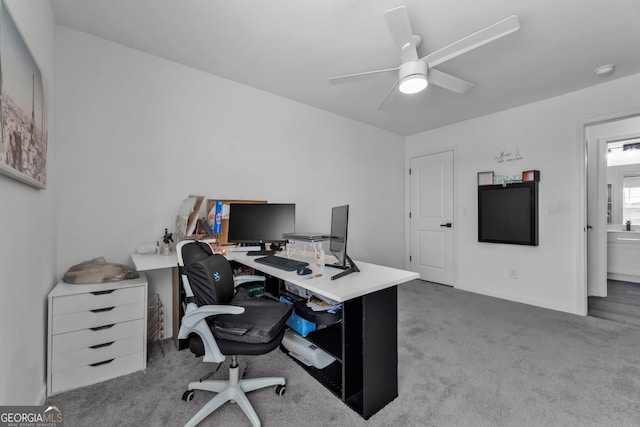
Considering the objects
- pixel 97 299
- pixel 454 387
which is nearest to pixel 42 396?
pixel 97 299

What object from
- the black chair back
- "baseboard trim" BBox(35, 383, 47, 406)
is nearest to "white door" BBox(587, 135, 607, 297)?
the black chair back

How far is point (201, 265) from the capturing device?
4.39 feet

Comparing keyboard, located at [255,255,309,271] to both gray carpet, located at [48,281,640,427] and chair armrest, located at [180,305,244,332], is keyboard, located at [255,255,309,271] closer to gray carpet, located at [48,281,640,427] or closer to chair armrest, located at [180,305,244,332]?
chair armrest, located at [180,305,244,332]

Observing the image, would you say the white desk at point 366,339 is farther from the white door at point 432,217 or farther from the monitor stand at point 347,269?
the white door at point 432,217

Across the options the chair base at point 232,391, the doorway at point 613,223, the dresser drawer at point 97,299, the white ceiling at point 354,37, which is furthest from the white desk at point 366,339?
the doorway at point 613,223

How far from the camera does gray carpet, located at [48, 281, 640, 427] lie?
1.48 metres

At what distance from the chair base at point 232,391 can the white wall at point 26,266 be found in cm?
78

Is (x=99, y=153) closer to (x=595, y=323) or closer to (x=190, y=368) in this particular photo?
(x=190, y=368)

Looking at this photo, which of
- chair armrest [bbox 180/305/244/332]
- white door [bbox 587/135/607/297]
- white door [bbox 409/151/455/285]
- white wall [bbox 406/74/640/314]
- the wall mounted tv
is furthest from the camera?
white door [bbox 409/151/455/285]

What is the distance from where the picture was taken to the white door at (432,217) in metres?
4.25

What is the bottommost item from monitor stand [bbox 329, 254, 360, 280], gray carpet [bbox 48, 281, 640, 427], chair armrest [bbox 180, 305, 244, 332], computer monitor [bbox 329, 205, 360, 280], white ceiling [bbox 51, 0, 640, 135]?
gray carpet [bbox 48, 281, 640, 427]

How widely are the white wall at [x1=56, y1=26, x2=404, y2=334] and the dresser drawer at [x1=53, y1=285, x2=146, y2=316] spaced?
1.89 feet

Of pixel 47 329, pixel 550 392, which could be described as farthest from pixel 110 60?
pixel 550 392

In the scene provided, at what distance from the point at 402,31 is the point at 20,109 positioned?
2085 millimetres
